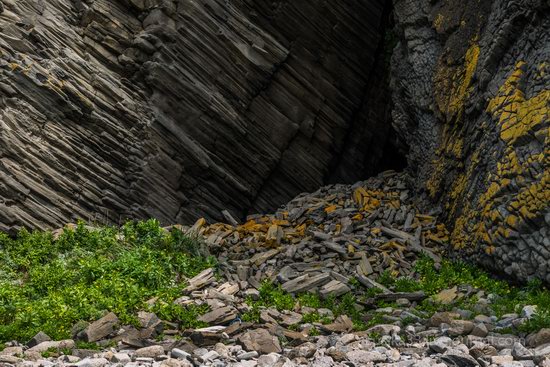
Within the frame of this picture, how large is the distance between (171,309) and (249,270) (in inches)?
112

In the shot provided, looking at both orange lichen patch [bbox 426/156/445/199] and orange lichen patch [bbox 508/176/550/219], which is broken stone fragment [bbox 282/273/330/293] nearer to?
orange lichen patch [bbox 508/176/550/219]

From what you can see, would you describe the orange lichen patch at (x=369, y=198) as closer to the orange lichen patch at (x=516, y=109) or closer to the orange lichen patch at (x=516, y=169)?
A: the orange lichen patch at (x=516, y=169)

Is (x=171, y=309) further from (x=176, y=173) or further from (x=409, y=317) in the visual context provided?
(x=176, y=173)

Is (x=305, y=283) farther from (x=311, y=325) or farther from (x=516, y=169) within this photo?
(x=516, y=169)

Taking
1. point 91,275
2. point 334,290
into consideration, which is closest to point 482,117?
point 334,290

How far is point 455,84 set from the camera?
1341 centimetres

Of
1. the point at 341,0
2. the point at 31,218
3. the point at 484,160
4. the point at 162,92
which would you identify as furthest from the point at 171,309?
the point at 341,0

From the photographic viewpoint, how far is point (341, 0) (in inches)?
688

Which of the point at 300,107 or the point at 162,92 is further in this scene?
the point at 300,107

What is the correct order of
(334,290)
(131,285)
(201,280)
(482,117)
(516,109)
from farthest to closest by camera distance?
(482,117) → (201,280) → (516,109) → (334,290) → (131,285)

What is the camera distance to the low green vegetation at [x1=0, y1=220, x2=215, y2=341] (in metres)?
9.12

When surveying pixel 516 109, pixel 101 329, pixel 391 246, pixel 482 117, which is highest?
pixel 482 117

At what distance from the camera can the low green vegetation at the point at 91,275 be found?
912 cm

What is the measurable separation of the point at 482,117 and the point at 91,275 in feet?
24.3
